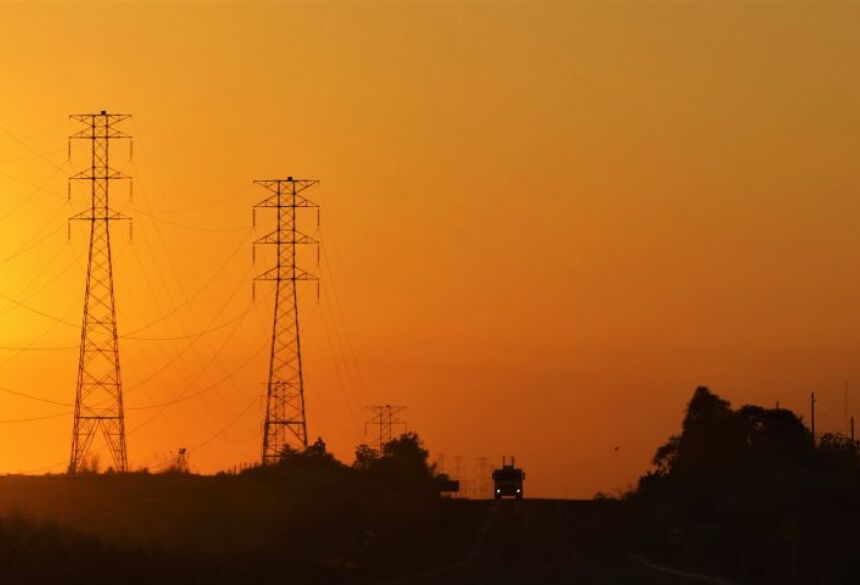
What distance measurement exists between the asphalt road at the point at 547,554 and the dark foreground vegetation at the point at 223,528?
2.19 m

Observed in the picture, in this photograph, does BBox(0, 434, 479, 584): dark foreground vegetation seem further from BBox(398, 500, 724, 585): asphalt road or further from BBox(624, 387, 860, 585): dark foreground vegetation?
BBox(624, 387, 860, 585): dark foreground vegetation

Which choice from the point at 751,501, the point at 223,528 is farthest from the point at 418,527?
the point at 223,528

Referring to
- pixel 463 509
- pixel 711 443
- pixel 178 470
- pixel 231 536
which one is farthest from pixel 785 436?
pixel 231 536

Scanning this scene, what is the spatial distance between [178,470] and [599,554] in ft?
117

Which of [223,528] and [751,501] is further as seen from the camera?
[751,501]

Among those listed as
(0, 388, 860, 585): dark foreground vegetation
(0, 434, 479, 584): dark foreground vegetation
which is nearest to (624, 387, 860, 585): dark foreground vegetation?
(0, 388, 860, 585): dark foreground vegetation

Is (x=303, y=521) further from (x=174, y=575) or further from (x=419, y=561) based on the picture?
(x=174, y=575)

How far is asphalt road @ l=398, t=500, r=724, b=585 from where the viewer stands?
66875 millimetres

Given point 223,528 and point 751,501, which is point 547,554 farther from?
point 751,501

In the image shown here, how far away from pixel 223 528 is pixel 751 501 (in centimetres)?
4307

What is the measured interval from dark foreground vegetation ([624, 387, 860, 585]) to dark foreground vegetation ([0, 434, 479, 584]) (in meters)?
13.5

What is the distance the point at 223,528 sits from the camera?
3361 inches

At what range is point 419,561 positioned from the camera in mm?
84562

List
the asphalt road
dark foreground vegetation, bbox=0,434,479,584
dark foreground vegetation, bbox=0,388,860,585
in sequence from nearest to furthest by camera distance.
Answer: dark foreground vegetation, bbox=0,434,479,584, dark foreground vegetation, bbox=0,388,860,585, the asphalt road
